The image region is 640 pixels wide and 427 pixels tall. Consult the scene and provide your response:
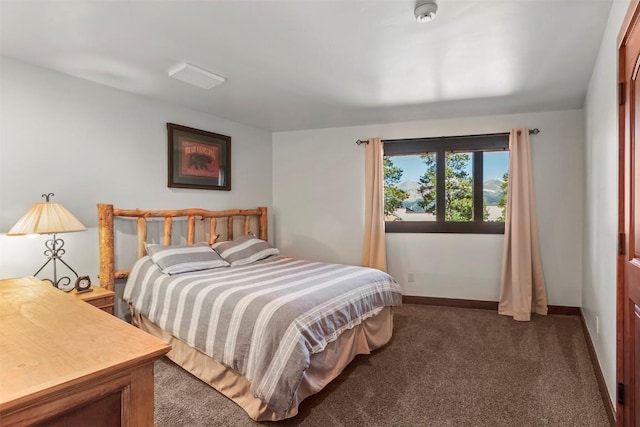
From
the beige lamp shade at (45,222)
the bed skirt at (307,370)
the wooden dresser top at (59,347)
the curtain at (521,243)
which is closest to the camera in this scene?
the wooden dresser top at (59,347)

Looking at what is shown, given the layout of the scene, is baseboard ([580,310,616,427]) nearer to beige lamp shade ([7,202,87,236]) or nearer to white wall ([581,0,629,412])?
white wall ([581,0,629,412])

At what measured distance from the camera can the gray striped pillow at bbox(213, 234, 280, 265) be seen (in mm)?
3352

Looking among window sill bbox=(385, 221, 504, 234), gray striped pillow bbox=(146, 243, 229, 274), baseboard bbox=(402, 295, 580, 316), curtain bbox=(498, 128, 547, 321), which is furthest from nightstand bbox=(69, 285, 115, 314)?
curtain bbox=(498, 128, 547, 321)

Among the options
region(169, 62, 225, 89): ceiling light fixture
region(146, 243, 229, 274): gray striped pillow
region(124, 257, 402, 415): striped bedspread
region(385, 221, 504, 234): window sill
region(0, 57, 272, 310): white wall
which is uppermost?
region(169, 62, 225, 89): ceiling light fixture

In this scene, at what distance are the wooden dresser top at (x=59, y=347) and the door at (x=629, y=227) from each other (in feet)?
6.00

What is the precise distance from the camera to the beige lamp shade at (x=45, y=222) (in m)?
2.18

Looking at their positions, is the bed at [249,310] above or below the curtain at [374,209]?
below

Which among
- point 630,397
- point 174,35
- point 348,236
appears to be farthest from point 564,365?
point 174,35

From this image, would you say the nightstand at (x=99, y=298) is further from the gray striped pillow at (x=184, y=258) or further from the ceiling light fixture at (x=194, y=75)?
the ceiling light fixture at (x=194, y=75)

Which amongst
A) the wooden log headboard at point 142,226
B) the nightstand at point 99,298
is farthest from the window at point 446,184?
the nightstand at point 99,298

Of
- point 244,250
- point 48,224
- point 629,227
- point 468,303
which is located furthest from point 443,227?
point 48,224

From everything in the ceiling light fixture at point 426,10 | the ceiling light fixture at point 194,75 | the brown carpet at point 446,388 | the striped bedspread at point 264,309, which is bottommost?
the brown carpet at point 446,388

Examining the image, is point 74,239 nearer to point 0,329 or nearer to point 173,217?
point 173,217

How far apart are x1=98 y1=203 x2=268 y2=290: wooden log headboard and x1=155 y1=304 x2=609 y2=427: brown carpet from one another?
0.98m
